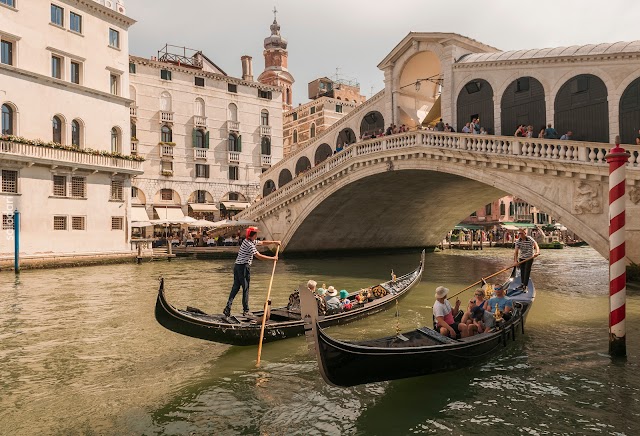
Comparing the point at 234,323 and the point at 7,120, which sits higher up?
the point at 7,120

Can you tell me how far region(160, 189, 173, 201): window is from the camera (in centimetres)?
2845

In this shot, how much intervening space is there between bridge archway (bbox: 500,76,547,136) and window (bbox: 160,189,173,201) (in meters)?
19.1

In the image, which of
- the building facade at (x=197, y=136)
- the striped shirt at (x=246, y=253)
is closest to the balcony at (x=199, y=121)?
the building facade at (x=197, y=136)

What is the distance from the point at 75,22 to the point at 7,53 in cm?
318

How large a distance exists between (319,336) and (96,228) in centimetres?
1739

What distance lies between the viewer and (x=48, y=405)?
4.96m

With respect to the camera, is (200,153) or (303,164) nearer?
(303,164)

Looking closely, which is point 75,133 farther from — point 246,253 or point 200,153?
point 246,253

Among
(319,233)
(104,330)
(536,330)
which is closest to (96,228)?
(319,233)

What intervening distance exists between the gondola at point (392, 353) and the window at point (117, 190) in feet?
57.4

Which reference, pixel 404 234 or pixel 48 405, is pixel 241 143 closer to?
pixel 404 234

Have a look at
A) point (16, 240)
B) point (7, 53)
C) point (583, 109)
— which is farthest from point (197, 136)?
point (583, 109)

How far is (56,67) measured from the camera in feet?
62.5

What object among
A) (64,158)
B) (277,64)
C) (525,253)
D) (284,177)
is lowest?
(525,253)
